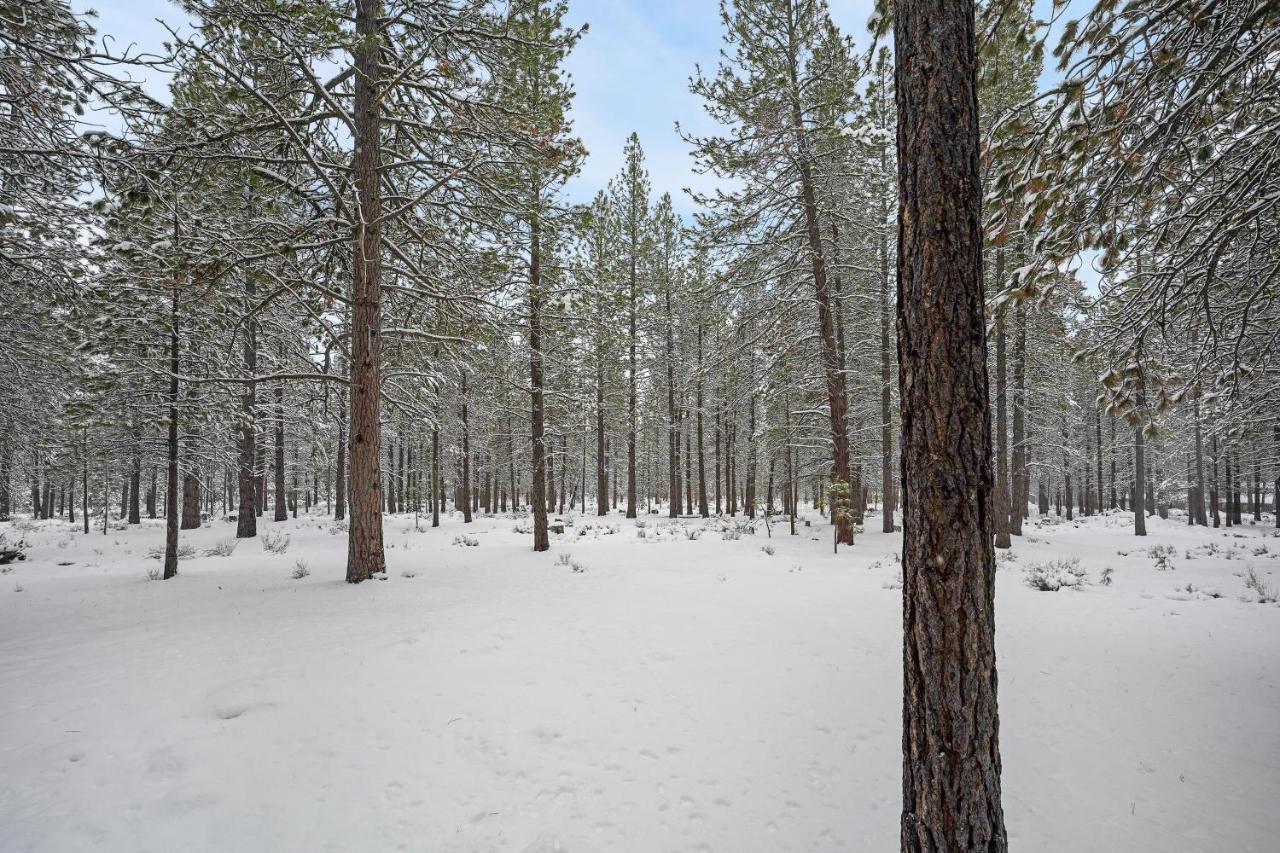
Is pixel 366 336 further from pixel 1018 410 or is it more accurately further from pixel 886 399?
pixel 1018 410

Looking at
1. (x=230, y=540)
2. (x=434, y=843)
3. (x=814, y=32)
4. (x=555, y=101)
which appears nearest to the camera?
(x=434, y=843)

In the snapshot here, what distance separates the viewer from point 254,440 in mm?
15922

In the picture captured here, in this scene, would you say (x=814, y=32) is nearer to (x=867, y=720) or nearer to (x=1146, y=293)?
(x=1146, y=293)

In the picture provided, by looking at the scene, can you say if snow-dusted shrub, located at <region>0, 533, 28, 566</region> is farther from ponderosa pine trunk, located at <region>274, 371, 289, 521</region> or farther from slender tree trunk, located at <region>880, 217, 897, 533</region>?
slender tree trunk, located at <region>880, 217, 897, 533</region>

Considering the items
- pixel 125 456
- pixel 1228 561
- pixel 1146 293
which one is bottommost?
pixel 1228 561

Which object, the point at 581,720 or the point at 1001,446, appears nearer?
the point at 581,720

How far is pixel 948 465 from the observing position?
211 cm

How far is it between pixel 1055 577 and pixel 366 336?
462 inches

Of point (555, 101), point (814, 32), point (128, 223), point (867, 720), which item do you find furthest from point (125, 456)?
point (814, 32)

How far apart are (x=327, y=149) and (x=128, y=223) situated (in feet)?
10.4

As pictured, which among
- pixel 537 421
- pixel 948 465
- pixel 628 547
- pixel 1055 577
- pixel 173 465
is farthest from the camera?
pixel 628 547

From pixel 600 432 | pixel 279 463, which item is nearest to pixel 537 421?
pixel 600 432

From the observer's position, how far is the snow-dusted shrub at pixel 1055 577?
828 cm

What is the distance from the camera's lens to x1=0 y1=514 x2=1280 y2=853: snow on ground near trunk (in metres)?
2.97
